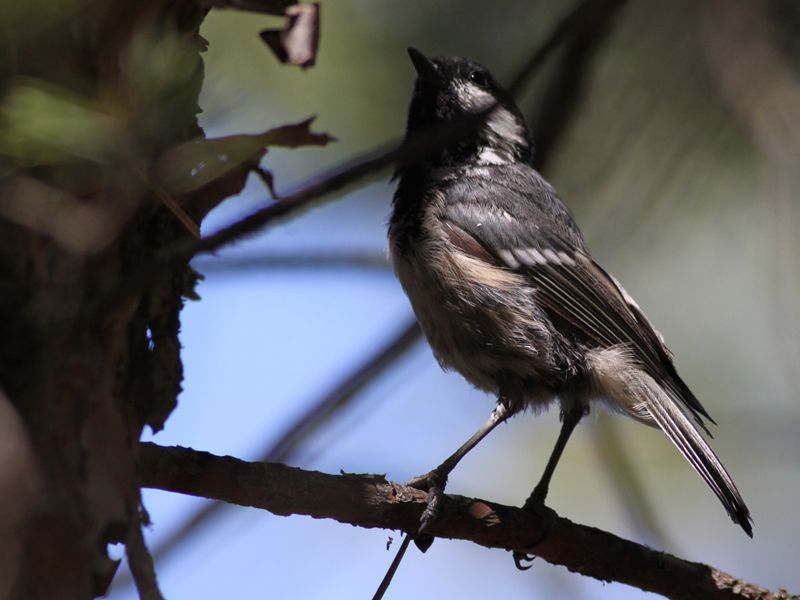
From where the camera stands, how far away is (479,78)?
4.16 metres

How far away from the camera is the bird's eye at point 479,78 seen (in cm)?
416

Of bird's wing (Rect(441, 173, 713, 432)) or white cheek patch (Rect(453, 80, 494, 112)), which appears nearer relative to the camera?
bird's wing (Rect(441, 173, 713, 432))

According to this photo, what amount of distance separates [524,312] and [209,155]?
6.34 ft

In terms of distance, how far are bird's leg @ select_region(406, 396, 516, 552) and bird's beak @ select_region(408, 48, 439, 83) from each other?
56.7 inches

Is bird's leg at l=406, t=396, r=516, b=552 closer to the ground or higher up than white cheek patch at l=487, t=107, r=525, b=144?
closer to the ground

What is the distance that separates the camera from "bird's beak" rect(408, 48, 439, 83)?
3.96 m

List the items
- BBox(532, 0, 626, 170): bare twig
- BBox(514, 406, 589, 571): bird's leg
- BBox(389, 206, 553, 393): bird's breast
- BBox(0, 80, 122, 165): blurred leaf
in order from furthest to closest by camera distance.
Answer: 1. BBox(514, 406, 589, 571): bird's leg
2. BBox(389, 206, 553, 393): bird's breast
3. BBox(532, 0, 626, 170): bare twig
4. BBox(0, 80, 122, 165): blurred leaf

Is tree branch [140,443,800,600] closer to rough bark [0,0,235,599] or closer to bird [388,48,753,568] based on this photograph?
bird [388,48,753,568]

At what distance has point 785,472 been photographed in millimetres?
5113

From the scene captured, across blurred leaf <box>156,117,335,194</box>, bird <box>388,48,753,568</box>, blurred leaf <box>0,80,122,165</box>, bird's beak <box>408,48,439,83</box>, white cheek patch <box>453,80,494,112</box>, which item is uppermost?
bird's beak <box>408,48,439,83</box>

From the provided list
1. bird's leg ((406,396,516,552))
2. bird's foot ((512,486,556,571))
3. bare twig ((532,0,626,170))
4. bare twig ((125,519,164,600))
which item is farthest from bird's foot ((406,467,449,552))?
bare twig ((532,0,626,170))

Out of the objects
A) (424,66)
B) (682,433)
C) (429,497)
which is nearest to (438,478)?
(429,497)

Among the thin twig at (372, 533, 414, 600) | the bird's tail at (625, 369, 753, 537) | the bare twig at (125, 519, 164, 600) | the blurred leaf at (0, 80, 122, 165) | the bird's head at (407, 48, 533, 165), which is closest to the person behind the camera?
the blurred leaf at (0, 80, 122, 165)

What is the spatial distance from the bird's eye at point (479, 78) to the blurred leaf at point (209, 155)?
2.44 metres
